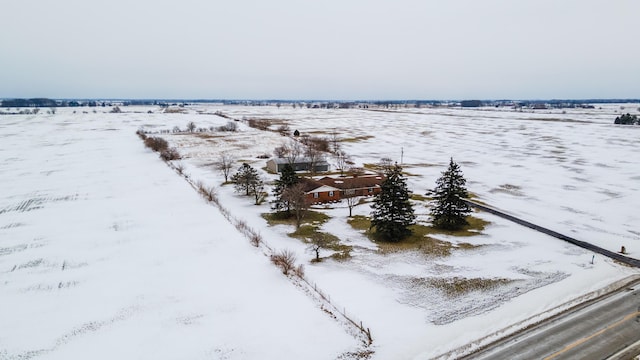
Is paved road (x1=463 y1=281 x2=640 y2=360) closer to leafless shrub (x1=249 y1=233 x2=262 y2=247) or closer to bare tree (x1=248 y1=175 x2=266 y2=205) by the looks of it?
leafless shrub (x1=249 y1=233 x2=262 y2=247)

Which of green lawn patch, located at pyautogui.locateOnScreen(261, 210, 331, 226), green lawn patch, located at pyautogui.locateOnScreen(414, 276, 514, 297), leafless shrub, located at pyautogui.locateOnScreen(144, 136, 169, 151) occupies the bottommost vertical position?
green lawn patch, located at pyautogui.locateOnScreen(414, 276, 514, 297)

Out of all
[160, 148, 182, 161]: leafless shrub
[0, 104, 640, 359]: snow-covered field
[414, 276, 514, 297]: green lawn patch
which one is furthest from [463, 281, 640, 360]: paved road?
[160, 148, 182, 161]: leafless shrub


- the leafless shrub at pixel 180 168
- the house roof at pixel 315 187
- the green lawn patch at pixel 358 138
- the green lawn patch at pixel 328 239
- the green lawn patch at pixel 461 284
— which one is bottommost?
the green lawn patch at pixel 461 284

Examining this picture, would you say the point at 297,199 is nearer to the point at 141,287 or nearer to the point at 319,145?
the point at 141,287

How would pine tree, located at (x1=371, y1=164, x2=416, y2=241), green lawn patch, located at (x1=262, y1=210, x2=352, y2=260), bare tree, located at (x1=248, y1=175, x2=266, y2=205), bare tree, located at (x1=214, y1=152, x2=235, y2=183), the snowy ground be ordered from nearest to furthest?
the snowy ground
green lawn patch, located at (x1=262, y1=210, x2=352, y2=260)
pine tree, located at (x1=371, y1=164, x2=416, y2=241)
bare tree, located at (x1=248, y1=175, x2=266, y2=205)
bare tree, located at (x1=214, y1=152, x2=235, y2=183)

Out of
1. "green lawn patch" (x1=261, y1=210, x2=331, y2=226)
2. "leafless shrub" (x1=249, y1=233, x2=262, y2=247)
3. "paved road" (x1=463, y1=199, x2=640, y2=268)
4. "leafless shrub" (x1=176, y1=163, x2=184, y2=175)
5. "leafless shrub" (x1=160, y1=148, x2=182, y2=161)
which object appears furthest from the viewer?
"leafless shrub" (x1=160, y1=148, x2=182, y2=161)

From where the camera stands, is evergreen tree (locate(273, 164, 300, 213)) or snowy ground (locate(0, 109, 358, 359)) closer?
snowy ground (locate(0, 109, 358, 359))

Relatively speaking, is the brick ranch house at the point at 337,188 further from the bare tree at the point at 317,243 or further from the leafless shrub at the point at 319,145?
the leafless shrub at the point at 319,145

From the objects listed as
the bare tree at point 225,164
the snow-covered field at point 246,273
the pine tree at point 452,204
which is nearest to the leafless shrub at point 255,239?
the snow-covered field at point 246,273

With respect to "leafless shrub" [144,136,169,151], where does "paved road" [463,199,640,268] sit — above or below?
below
